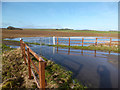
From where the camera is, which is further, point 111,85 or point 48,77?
point 48,77

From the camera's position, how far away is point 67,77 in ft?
12.9

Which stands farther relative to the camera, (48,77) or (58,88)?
(48,77)

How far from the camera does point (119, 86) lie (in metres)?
3.32

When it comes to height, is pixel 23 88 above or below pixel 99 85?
below

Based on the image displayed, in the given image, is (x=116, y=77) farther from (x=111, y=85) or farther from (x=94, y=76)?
(x=94, y=76)

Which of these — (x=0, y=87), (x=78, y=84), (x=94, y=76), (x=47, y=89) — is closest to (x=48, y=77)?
(x=47, y=89)

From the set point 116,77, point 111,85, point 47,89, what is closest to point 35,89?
point 47,89

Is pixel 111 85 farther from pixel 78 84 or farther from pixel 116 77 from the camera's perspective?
pixel 78 84

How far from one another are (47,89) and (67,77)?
46.2 inches

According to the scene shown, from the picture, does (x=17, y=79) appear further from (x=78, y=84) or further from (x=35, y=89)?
(x=78, y=84)

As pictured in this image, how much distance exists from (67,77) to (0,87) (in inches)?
123

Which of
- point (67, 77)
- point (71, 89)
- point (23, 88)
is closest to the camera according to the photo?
point (71, 89)

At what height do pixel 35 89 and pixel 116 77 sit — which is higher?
pixel 116 77

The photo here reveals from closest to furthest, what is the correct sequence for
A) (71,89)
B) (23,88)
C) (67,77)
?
1. (71,89)
2. (23,88)
3. (67,77)
